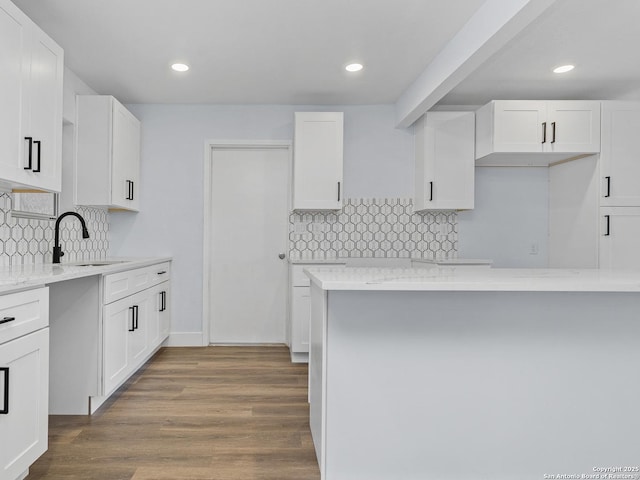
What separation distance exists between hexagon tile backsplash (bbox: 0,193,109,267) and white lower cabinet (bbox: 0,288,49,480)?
100cm

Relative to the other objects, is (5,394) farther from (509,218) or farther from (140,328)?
(509,218)

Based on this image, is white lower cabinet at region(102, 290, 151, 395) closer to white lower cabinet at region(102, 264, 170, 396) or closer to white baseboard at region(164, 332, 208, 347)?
white lower cabinet at region(102, 264, 170, 396)

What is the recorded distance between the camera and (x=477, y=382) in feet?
5.72

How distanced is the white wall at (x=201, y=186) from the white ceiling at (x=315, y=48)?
20cm

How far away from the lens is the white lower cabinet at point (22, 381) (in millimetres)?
1539

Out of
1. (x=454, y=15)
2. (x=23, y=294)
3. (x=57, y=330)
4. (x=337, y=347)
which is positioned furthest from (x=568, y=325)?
(x=57, y=330)

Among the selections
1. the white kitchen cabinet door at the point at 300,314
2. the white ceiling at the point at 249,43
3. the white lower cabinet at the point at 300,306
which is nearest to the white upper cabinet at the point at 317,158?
the white ceiling at the point at 249,43

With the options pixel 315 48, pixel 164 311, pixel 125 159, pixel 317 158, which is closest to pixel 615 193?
pixel 317 158

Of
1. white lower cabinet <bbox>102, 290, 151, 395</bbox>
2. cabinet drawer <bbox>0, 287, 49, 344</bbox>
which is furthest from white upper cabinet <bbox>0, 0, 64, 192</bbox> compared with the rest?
white lower cabinet <bbox>102, 290, 151, 395</bbox>

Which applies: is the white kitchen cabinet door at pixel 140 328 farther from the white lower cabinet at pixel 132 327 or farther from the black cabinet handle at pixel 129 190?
the black cabinet handle at pixel 129 190

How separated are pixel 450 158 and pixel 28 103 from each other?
3.24 meters

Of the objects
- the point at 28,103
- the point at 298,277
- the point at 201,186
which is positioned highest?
the point at 28,103

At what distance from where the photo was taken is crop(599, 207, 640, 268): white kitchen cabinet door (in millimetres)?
3598

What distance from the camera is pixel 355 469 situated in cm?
171
